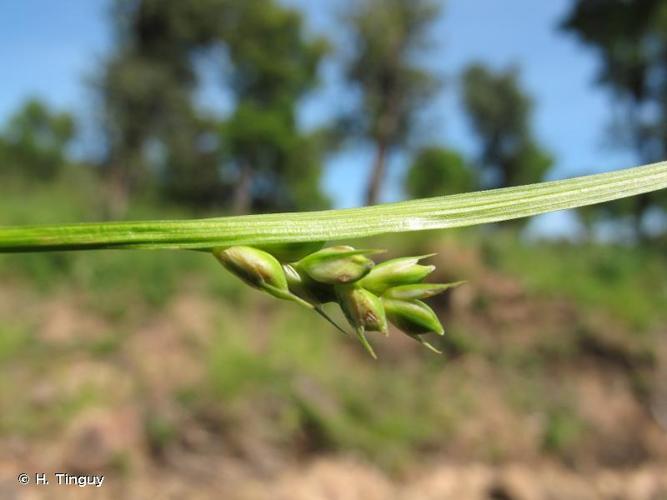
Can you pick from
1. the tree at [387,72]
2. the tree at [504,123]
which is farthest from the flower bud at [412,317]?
the tree at [504,123]

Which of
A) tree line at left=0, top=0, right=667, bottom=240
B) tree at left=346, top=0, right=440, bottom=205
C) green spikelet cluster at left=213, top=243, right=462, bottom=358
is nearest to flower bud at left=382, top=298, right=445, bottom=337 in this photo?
green spikelet cluster at left=213, top=243, right=462, bottom=358

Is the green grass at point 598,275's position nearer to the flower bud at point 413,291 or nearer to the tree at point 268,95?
the flower bud at point 413,291

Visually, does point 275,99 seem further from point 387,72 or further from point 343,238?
point 343,238

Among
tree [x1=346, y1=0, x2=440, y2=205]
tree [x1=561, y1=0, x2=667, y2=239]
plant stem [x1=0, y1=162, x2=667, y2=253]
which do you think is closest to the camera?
plant stem [x1=0, y1=162, x2=667, y2=253]

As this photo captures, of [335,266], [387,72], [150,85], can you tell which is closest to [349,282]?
[335,266]

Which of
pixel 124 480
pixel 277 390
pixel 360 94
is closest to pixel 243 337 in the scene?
pixel 277 390

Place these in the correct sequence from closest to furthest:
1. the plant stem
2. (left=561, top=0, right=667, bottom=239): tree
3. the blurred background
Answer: the plant stem
the blurred background
(left=561, top=0, right=667, bottom=239): tree

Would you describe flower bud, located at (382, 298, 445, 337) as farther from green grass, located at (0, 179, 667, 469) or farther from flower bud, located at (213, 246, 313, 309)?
green grass, located at (0, 179, 667, 469)
